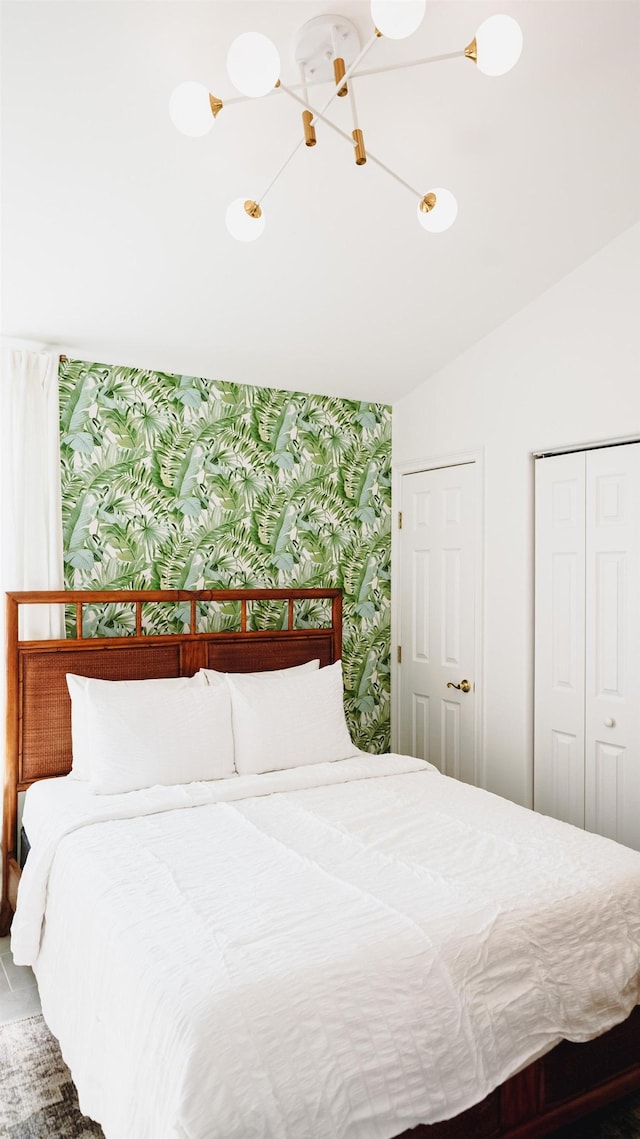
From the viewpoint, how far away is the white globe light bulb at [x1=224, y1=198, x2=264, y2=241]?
1.95 meters

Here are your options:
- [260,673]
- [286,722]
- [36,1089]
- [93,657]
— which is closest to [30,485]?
[93,657]

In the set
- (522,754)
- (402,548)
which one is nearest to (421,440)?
(402,548)

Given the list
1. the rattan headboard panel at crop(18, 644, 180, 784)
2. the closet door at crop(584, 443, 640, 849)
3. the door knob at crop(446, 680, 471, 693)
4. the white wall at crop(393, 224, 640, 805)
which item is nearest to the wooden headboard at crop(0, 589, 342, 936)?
the rattan headboard panel at crop(18, 644, 180, 784)

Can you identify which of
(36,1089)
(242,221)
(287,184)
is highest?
(287,184)

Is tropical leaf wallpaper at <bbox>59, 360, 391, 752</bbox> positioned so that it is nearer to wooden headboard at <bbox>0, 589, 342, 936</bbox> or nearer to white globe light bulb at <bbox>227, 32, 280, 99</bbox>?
wooden headboard at <bbox>0, 589, 342, 936</bbox>

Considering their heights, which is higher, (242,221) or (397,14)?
(397,14)

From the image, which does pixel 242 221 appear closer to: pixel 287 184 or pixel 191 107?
pixel 191 107

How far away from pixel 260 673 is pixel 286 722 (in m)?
0.35

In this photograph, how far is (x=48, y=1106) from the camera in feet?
6.55

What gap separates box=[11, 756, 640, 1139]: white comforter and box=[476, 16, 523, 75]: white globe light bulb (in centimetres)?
189

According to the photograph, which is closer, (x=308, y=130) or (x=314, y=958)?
(x=314, y=958)

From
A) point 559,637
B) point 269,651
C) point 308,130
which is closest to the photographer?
point 308,130

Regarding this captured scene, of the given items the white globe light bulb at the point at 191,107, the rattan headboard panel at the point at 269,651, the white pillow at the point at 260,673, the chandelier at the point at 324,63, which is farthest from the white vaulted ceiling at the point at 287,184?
the white pillow at the point at 260,673

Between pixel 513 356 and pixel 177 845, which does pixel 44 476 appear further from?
pixel 513 356
